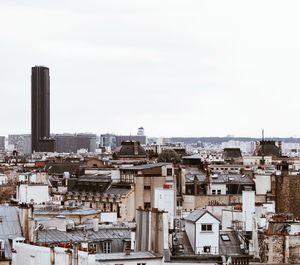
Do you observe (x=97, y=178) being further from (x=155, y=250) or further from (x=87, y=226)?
(x=155, y=250)

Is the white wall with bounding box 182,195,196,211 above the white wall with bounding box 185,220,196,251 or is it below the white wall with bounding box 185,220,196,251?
below

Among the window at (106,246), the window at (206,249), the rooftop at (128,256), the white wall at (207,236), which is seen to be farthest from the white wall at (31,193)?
the rooftop at (128,256)

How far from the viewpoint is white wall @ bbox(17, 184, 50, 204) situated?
8119 centimetres

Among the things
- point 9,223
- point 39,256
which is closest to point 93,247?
point 9,223

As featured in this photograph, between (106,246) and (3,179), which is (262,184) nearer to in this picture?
(3,179)

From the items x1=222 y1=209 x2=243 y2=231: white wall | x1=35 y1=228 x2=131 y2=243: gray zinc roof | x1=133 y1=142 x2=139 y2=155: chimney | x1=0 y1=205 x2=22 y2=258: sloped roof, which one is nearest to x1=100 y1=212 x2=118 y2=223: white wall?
x1=222 y1=209 x2=243 y2=231: white wall

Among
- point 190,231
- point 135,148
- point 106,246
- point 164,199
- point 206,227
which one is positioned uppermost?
point 135,148

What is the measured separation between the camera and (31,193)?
82438mm

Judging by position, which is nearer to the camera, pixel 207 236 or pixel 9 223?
pixel 207 236

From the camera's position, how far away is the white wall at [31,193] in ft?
266

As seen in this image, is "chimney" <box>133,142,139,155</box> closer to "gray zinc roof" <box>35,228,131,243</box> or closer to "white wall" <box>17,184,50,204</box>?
"white wall" <box>17,184,50,204</box>

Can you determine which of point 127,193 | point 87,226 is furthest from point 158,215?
point 127,193

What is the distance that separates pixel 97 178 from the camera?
100062 millimetres

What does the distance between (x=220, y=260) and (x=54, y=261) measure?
9.38 metres
